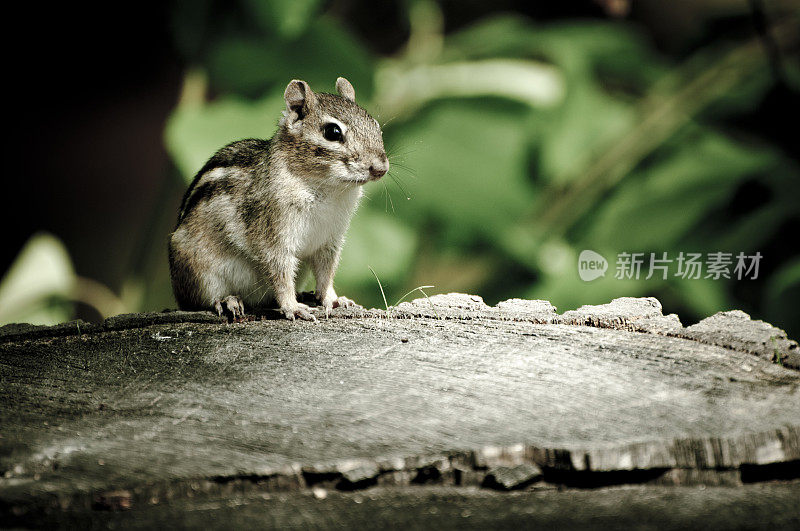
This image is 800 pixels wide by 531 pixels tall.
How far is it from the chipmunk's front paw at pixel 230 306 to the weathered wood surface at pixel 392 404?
129 millimetres

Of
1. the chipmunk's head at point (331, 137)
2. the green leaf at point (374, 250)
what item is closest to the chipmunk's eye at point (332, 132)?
the chipmunk's head at point (331, 137)

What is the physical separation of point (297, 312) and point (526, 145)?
3.33 ft

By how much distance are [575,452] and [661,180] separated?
4.44ft

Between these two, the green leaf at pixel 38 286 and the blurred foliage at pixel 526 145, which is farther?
the green leaf at pixel 38 286

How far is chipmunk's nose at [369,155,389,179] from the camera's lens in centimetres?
134

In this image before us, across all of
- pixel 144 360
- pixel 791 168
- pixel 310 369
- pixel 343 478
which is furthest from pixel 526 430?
pixel 791 168

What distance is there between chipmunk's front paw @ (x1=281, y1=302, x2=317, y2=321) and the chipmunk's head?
9.2 inches

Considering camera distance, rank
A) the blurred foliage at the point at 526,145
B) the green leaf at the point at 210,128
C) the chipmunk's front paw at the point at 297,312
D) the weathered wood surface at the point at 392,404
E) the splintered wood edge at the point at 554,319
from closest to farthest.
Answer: the weathered wood surface at the point at 392,404 < the splintered wood edge at the point at 554,319 < the chipmunk's front paw at the point at 297,312 < the green leaf at the point at 210,128 < the blurred foliage at the point at 526,145

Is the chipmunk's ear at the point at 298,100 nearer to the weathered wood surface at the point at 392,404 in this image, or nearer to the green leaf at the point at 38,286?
the weathered wood surface at the point at 392,404

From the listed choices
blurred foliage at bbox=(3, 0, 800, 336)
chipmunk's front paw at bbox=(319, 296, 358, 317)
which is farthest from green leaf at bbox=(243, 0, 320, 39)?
chipmunk's front paw at bbox=(319, 296, 358, 317)

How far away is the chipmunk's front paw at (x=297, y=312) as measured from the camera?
4.22 ft

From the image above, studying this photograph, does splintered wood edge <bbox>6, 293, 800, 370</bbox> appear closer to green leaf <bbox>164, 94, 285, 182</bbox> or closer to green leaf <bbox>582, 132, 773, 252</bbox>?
green leaf <bbox>164, 94, 285, 182</bbox>

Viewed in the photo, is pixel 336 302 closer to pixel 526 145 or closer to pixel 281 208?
pixel 281 208

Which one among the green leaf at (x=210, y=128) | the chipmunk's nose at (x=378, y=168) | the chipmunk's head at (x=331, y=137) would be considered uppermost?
the green leaf at (x=210, y=128)
